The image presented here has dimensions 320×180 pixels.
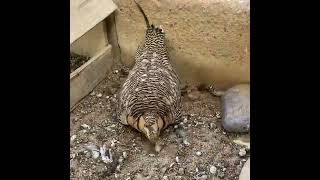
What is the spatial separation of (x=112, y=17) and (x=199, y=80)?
0.79m

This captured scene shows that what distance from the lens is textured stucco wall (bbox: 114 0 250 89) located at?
316cm

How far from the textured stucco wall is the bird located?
9cm

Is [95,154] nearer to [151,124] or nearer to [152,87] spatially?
[151,124]

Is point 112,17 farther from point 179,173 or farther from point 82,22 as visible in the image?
point 179,173

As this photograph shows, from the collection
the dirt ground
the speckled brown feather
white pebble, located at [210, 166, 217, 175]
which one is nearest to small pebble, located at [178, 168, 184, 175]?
the dirt ground

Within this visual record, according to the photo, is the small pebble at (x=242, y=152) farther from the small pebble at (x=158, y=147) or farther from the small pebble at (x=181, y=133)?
the small pebble at (x=158, y=147)

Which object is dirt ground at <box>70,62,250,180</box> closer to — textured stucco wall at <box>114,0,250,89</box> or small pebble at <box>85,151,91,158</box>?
small pebble at <box>85,151,91,158</box>

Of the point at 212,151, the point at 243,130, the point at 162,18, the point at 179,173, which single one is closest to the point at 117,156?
the point at 179,173

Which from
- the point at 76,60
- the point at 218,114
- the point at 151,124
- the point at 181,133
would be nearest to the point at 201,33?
the point at 218,114

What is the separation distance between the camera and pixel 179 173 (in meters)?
2.78

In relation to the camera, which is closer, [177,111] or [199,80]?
[177,111]

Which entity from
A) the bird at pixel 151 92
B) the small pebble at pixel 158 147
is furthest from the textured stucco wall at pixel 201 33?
the small pebble at pixel 158 147

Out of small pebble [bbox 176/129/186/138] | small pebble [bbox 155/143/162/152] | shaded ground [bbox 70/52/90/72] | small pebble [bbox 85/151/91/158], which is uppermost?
shaded ground [bbox 70/52/90/72]

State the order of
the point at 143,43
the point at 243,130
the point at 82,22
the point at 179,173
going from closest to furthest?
the point at 179,173 < the point at 243,130 < the point at 82,22 < the point at 143,43
